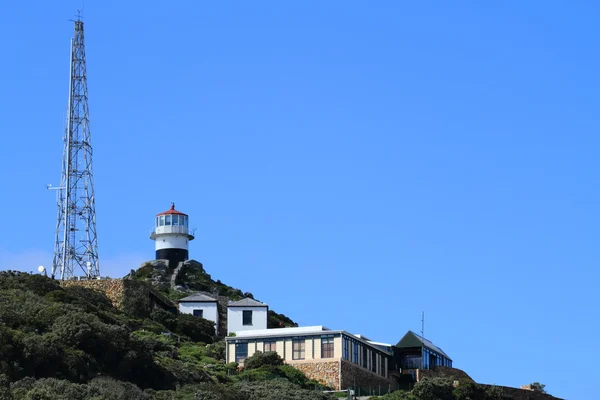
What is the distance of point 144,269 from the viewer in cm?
9519

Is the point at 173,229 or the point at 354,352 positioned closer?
the point at 354,352

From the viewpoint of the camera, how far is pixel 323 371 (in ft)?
220

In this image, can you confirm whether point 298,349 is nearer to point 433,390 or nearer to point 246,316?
point 433,390

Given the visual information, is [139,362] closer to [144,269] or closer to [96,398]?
[96,398]

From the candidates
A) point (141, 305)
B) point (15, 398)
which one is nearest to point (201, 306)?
point (141, 305)

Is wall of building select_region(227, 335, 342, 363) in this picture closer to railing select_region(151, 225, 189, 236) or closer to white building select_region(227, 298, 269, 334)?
white building select_region(227, 298, 269, 334)

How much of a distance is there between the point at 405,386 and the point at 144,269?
28.9 meters

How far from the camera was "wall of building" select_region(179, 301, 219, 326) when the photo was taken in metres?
81.4

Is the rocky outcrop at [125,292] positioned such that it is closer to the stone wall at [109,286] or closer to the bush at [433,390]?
the stone wall at [109,286]

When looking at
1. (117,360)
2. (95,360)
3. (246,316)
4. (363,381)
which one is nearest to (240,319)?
(246,316)

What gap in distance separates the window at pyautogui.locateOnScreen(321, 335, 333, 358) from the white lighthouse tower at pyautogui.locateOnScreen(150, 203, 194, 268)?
31676 mm

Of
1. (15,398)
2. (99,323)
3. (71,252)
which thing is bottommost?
(15,398)

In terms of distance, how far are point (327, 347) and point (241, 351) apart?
15.7ft

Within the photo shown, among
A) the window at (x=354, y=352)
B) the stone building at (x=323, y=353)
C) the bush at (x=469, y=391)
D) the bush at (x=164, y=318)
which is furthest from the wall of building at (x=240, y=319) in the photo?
the bush at (x=469, y=391)
